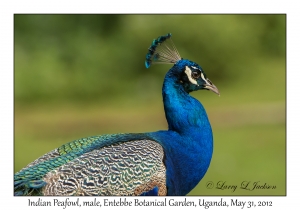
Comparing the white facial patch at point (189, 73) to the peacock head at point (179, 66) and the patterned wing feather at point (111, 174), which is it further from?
the patterned wing feather at point (111, 174)

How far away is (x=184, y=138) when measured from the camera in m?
3.85

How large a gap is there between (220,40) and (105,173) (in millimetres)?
10363

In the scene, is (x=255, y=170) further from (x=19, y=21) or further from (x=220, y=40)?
(x=19, y=21)

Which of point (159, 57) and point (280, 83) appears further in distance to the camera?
point (280, 83)

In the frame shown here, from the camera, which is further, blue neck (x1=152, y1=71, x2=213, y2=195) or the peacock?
blue neck (x1=152, y1=71, x2=213, y2=195)

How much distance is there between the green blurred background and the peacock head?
568cm

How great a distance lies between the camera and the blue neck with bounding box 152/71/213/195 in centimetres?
375

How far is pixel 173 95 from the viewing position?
3.96 m

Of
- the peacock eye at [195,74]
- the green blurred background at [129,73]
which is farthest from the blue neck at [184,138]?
the green blurred background at [129,73]

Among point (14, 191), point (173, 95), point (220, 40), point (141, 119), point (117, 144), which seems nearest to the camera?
point (14, 191)

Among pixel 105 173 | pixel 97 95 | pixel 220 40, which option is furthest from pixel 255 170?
pixel 220 40

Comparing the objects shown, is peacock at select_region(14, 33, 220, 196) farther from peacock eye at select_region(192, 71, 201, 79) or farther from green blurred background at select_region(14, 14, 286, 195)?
green blurred background at select_region(14, 14, 286, 195)

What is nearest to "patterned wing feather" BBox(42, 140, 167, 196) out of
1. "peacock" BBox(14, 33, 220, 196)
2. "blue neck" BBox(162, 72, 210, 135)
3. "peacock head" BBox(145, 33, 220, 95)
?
"peacock" BBox(14, 33, 220, 196)

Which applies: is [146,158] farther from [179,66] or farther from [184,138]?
[179,66]
